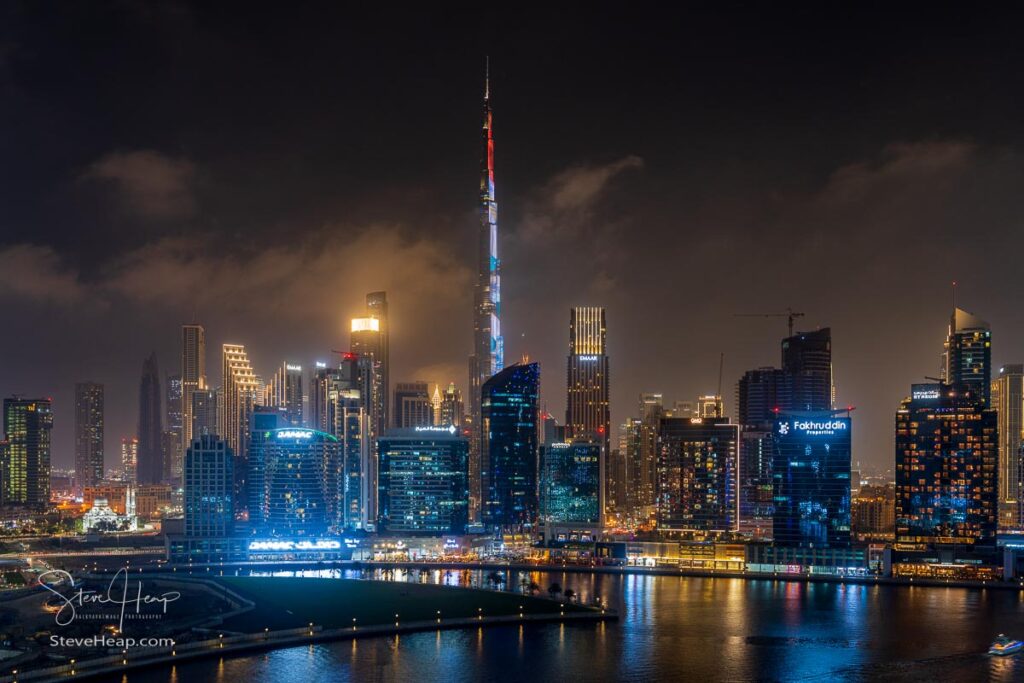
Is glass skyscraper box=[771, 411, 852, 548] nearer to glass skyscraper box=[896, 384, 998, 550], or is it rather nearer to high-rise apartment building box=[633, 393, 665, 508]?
glass skyscraper box=[896, 384, 998, 550]

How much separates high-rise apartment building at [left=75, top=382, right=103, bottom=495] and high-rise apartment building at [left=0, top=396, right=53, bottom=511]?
28.3m

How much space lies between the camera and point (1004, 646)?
160 feet

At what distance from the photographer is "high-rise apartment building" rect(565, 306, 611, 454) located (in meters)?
140

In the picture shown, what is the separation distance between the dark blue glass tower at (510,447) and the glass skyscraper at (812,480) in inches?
1148

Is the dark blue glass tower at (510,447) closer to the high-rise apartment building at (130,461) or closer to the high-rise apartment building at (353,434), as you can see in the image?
the high-rise apartment building at (353,434)

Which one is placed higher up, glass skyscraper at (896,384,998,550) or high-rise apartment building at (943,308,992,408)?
high-rise apartment building at (943,308,992,408)

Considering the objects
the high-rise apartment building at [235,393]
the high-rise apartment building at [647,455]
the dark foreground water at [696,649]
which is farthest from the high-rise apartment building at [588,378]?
the dark foreground water at [696,649]

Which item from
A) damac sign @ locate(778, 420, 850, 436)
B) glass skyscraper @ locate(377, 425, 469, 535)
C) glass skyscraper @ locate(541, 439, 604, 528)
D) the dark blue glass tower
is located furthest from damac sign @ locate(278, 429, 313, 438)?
damac sign @ locate(778, 420, 850, 436)

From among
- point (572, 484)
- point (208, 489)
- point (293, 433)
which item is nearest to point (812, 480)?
point (572, 484)

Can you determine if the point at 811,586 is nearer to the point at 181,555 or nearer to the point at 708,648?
the point at 708,648

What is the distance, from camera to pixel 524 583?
72.9 meters

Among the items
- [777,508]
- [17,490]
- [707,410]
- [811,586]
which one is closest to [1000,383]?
[707,410]

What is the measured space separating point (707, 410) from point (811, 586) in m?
79.5
